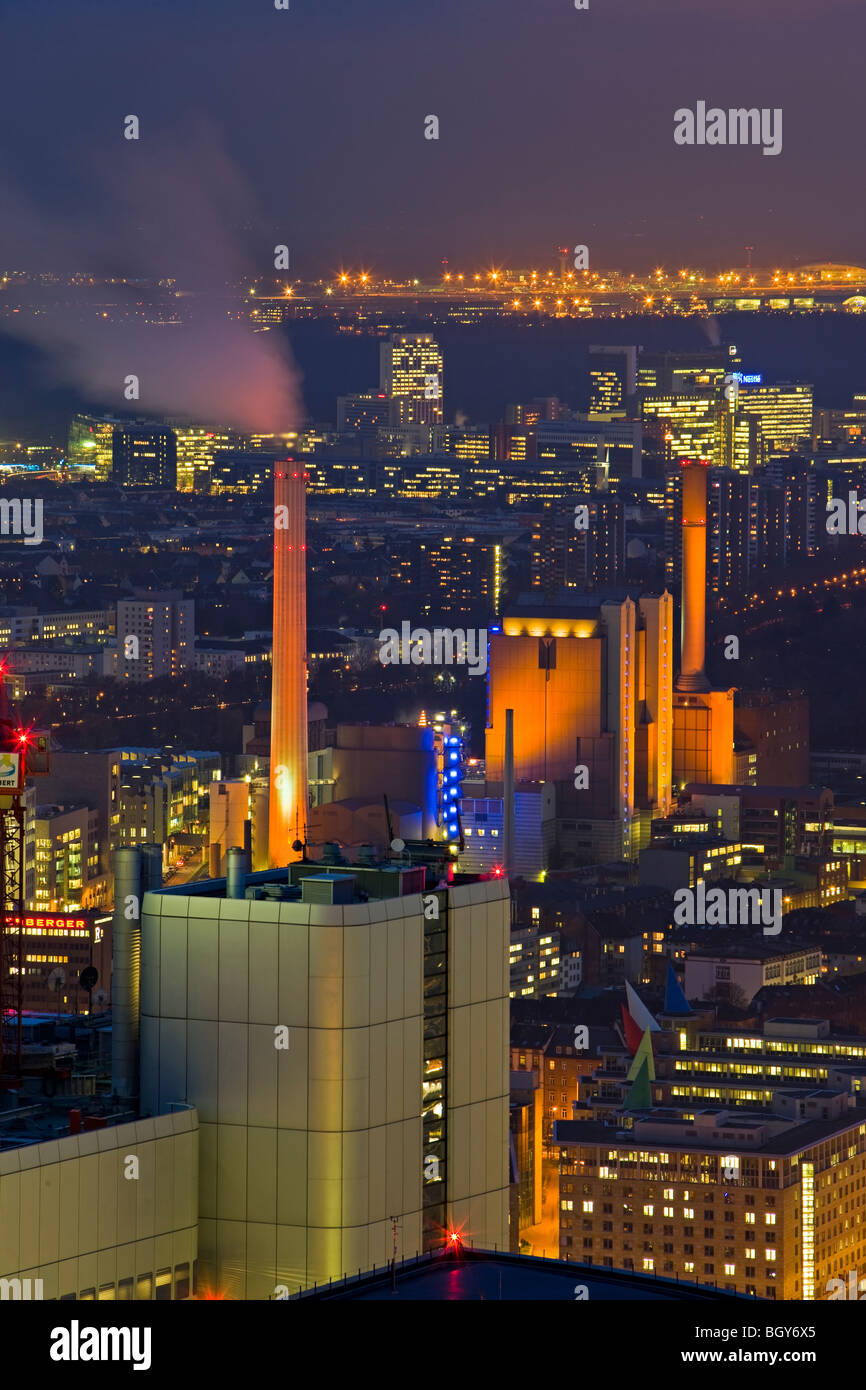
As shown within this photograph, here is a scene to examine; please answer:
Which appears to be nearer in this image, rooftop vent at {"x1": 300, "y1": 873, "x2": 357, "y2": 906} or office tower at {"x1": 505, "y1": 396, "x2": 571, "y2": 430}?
rooftop vent at {"x1": 300, "y1": 873, "x2": 357, "y2": 906}

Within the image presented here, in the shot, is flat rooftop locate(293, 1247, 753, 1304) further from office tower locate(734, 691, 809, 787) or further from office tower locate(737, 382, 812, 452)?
office tower locate(737, 382, 812, 452)

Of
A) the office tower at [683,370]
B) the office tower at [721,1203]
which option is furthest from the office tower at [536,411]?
the office tower at [721,1203]

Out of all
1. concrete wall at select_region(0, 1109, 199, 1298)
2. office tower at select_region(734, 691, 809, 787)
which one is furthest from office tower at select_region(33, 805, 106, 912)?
concrete wall at select_region(0, 1109, 199, 1298)

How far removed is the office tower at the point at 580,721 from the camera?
3759 cm

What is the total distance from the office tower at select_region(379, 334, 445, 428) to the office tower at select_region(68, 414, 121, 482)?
31.6 ft

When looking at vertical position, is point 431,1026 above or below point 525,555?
below

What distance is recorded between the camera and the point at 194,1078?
8.77 metres

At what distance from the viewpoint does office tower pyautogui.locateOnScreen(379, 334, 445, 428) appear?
81875 mm

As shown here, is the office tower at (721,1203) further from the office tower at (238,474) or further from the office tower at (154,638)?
the office tower at (238,474)

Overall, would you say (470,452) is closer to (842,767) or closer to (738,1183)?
(842,767)

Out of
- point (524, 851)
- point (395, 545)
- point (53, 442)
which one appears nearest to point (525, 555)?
point (395, 545)

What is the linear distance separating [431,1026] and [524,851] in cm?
2727

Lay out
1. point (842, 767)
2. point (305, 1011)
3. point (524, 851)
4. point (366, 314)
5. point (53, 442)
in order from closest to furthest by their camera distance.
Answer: point (305, 1011), point (524, 851), point (842, 767), point (366, 314), point (53, 442)
